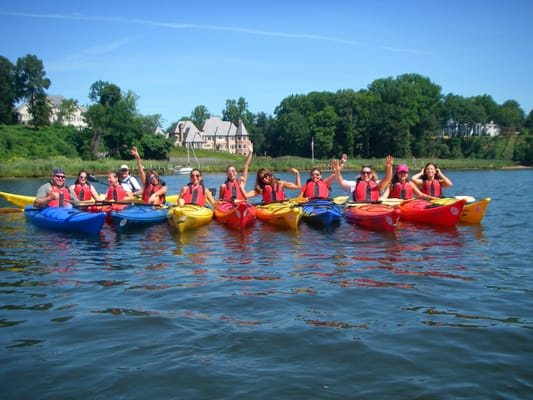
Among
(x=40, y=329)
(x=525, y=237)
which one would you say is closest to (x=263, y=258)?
(x=40, y=329)

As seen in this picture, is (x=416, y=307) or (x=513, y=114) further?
(x=513, y=114)

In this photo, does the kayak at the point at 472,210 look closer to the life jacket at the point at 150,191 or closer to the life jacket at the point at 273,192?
the life jacket at the point at 273,192

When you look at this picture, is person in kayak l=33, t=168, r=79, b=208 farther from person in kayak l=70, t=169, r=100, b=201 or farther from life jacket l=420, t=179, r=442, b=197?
life jacket l=420, t=179, r=442, b=197

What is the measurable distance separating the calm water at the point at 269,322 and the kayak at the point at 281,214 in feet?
4.88

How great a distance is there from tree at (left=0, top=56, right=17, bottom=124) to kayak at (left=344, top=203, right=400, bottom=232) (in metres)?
76.9

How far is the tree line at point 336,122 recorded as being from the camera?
225ft

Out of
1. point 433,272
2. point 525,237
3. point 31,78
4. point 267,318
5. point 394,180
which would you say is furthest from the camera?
point 31,78

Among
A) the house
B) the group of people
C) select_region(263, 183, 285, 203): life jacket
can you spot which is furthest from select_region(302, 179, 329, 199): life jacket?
the house

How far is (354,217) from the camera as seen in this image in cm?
1084

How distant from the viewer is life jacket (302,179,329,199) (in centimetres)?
1180

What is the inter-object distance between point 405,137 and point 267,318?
7189 cm

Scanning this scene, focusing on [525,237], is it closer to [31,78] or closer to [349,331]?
[349,331]

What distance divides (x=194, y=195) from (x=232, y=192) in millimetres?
936

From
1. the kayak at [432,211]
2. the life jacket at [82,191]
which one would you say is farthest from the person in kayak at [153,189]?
the kayak at [432,211]
